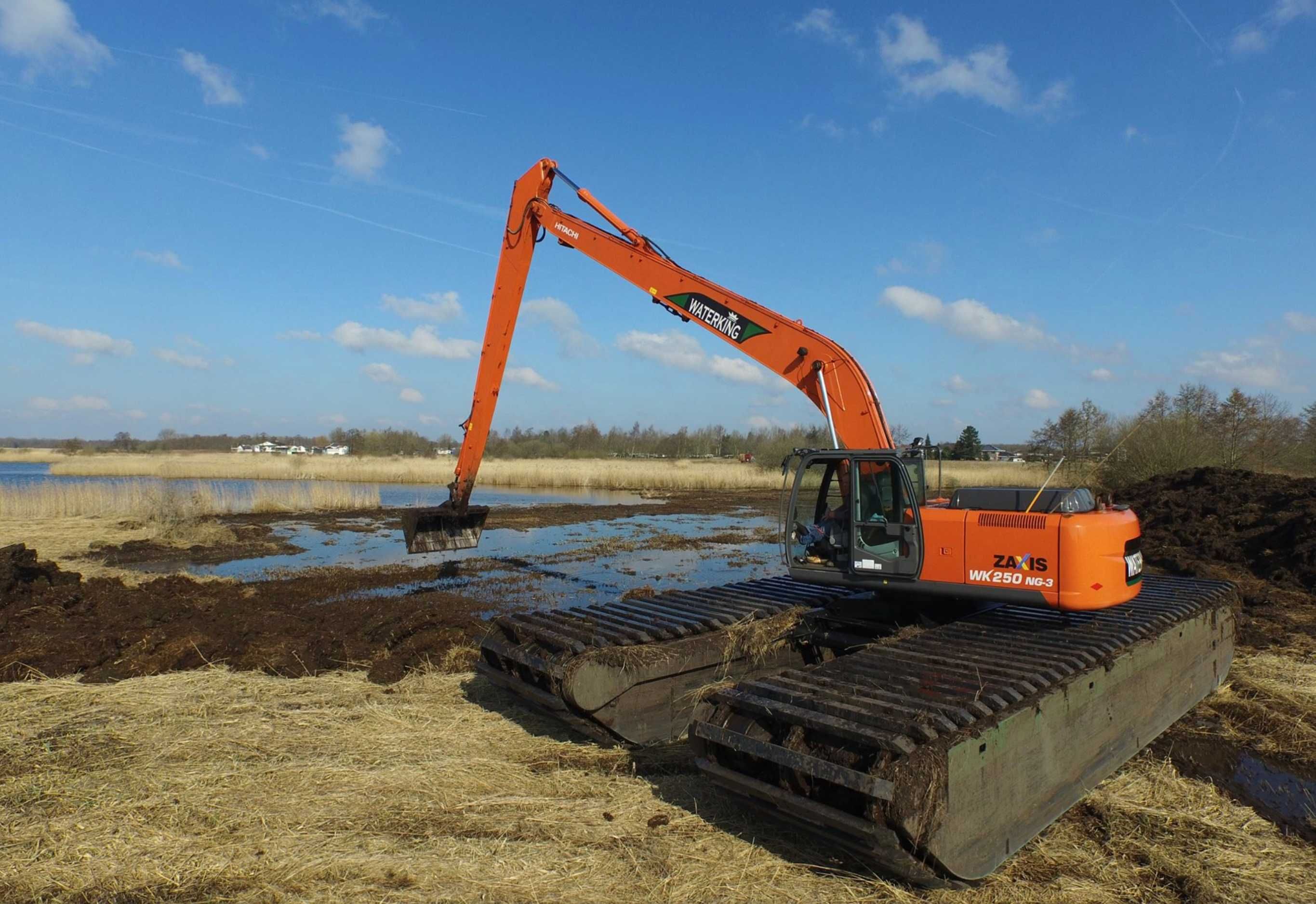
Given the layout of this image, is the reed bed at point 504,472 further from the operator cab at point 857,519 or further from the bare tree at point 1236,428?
the operator cab at point 857,519

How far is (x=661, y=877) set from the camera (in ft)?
13.4

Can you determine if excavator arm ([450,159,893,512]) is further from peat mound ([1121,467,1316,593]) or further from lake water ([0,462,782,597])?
peat mound ([1121,467,1316,593])

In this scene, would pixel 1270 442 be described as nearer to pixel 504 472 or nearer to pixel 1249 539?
pixel 1249 539

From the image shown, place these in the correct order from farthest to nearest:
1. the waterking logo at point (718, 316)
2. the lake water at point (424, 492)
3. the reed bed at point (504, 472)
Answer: the reed bed at point (504, 472) → the lake water at point (424, 492) → the waterking logo at point (718, 316)

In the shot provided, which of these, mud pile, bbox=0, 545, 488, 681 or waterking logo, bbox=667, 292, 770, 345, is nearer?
mud pile, bbox=0, 545, 488, 681

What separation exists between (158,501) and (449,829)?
1995cm

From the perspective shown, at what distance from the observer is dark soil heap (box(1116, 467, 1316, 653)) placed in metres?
10.1

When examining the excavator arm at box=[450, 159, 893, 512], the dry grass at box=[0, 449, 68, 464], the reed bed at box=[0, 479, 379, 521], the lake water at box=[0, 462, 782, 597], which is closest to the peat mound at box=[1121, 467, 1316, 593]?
the lake water at box=[0, 462, 782, 597]

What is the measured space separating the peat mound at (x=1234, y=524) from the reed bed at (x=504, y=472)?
15833 mm

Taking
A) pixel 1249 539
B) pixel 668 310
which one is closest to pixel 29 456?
pixel 668 310

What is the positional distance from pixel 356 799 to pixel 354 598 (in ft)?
24.6

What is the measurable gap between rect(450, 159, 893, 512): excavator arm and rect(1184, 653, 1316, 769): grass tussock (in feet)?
11.8

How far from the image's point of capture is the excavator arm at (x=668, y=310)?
7.38 metres

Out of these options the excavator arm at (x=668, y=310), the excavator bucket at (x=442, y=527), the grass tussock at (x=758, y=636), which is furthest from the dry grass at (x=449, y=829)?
the excavator bucket at (x=442, y=527)
